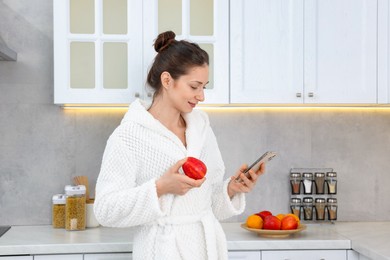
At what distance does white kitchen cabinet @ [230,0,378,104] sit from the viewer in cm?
311

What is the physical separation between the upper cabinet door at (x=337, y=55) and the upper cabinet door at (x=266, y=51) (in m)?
0.06

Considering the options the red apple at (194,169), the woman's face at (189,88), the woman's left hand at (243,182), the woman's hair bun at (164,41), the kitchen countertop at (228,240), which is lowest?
the kitchen countertop at (228,240)

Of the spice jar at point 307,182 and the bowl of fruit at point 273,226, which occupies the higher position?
the spice jar at point 307,182

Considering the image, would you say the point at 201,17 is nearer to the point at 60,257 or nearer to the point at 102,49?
the point at 102,49

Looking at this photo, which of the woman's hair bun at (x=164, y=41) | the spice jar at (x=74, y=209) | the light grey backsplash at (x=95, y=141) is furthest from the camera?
the light grey backsplash at (x=95, y=141)

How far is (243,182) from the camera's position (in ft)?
7.75

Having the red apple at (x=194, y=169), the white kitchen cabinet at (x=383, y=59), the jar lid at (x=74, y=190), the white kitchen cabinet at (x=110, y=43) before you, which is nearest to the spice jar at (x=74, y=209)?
the jar lid at (x=74, y=190)

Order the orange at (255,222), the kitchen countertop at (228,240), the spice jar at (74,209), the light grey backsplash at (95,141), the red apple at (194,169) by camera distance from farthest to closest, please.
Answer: the light grey backsplash at (95,141) → the spice jar at (74,209) → the orange at (255,222) → the kitchen countertop at (228,240) → the red apple at (194,169)

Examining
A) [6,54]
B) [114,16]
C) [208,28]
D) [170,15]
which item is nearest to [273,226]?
[208,28]

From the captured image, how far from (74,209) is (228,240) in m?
0.81

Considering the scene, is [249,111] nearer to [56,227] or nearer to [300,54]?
[300,54]

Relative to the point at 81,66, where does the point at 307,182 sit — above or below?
below

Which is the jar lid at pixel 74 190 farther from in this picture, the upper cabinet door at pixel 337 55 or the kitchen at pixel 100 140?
the upper cabinet door at pixel 337 55

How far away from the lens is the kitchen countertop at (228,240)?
2768mm
